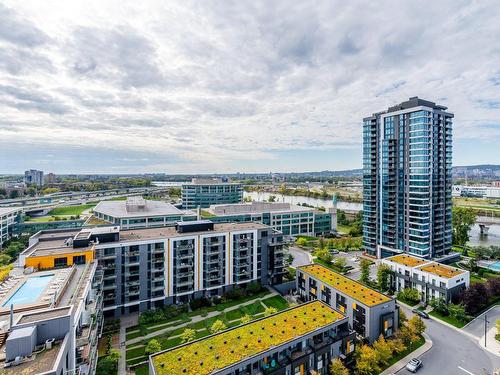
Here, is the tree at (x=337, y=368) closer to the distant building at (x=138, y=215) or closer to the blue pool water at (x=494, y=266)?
the blue pool water at (x=494, y=266)

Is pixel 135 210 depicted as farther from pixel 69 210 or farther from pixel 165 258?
pixel 69 210

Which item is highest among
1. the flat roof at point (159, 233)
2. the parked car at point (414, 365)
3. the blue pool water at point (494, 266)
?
the flat roof at point (159, 233)

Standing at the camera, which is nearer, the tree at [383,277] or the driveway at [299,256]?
the tree at [383,277]

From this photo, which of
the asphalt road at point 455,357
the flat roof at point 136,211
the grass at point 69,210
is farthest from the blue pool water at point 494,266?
the grass at point 69,210

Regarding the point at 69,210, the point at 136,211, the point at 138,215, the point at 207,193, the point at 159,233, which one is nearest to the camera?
the point at 159,233

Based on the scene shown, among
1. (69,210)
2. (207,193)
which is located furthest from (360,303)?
(69,210)

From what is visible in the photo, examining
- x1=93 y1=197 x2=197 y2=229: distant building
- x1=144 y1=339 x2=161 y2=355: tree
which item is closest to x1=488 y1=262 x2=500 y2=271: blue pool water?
x1=144 y1=339 x2=161 y2=355: tree
